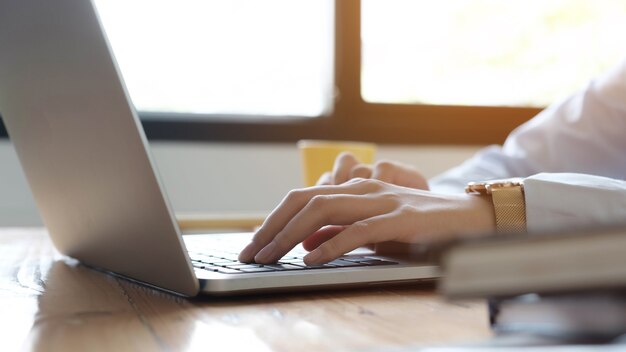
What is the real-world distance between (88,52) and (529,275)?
1.12 feet

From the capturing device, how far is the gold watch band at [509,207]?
0.62 meters

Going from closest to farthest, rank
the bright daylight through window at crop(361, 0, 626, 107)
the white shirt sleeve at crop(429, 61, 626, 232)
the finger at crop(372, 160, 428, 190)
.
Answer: the finger at crop(372, 160, 428, 190), the white shirt sleeve at crop(429, 61, 626, 232), the bright daylight through window at crop(361, 0, 626, 107)

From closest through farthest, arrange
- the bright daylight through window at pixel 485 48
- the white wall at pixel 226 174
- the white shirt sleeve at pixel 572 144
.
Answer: the white shirt sleeve at pixel 572 144
the white wall at pixel 226 174
the bright daylight through window at pixel 485 48

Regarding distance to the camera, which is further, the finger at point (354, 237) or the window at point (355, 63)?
the window at point (355, 63)

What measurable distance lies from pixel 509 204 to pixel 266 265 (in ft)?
0.75

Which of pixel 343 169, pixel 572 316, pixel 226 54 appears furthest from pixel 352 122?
pixel 572 316

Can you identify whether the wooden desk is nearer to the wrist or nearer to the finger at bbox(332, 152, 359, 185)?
the wrist

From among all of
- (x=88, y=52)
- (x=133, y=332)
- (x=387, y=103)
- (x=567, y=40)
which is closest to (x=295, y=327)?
(x=133, y=332)

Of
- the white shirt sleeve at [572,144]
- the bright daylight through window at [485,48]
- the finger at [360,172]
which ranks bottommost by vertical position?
the bright daylight through window at [485,48]

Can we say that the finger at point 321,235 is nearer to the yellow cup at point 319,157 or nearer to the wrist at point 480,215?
the wrist at point 480,215

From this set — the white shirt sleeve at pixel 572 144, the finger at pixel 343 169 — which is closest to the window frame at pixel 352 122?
the white shirt sleeve at pixel 572 144

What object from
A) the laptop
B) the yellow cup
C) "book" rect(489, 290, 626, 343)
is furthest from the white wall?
"book" rect(489, 290, 626, 343)

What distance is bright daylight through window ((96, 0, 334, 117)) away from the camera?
2.03m

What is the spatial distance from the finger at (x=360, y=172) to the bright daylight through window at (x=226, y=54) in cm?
127
